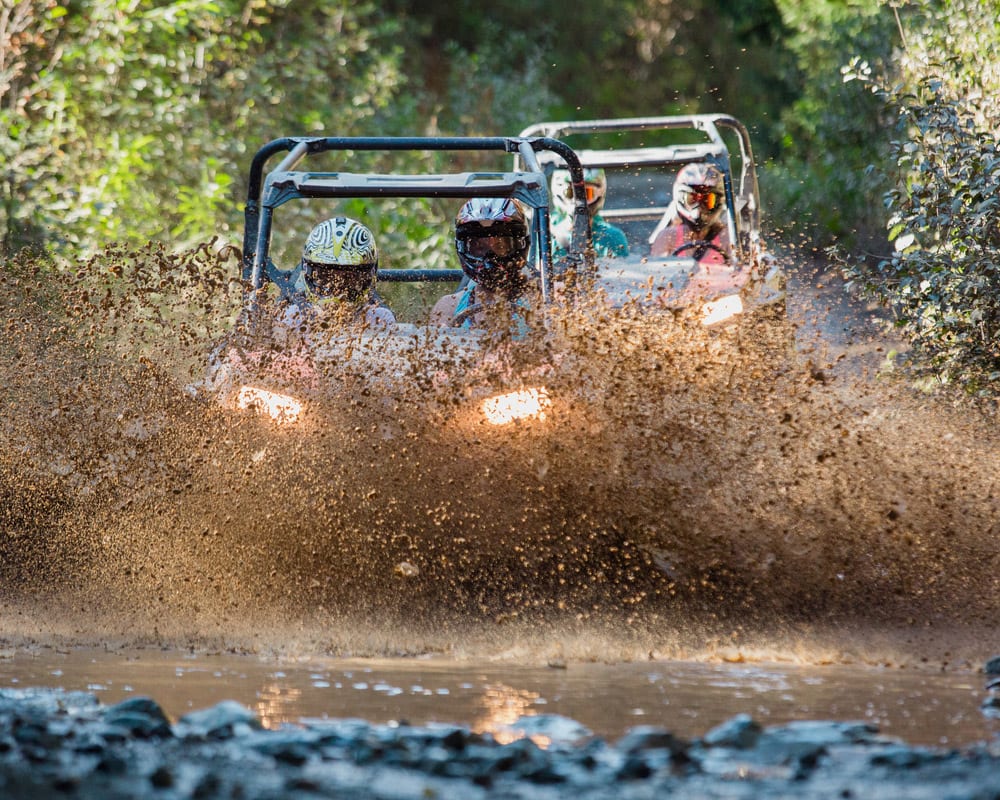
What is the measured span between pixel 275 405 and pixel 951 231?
15.0ft

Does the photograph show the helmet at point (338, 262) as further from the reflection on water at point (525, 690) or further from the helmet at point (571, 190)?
Result: the helmet at point (571, 190)

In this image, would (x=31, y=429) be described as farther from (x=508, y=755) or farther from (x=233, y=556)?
(x=508, y=755)

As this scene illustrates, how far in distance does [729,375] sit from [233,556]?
7.85 feet

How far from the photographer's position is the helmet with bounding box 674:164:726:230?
10.6 meters

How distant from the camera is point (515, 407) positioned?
6.57m

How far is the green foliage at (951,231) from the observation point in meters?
8.84

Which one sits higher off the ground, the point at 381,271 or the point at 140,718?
the point at 381,271

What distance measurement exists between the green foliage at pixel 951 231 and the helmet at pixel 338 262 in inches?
132

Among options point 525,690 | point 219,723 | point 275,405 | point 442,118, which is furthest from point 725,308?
point 442,118

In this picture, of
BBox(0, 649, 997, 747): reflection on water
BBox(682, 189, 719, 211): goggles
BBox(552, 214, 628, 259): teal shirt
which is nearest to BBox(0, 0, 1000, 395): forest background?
BBox(682, 189, 719, 211): goggles

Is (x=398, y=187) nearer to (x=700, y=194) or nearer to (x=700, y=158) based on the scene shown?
(x=700, y=194)

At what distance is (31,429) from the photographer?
730 cm

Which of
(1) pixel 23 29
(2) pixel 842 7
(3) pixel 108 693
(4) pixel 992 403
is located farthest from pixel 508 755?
(2) pixel 842 7

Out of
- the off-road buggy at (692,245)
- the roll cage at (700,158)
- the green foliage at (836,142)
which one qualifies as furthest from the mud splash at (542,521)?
the green foliage at (836,142)
